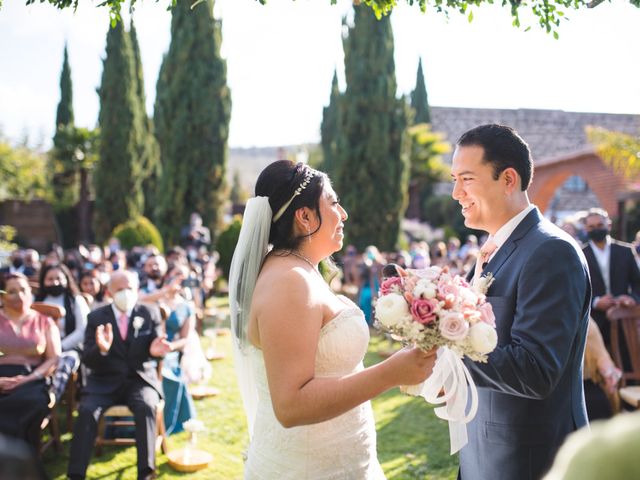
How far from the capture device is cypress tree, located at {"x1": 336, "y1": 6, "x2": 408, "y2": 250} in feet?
75.6

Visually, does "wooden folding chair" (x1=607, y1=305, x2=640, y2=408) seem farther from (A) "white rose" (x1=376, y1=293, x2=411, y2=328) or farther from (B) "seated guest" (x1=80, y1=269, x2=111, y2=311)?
(B) "seated guest" (x1=80, y1=269, x2=111, y2=311)

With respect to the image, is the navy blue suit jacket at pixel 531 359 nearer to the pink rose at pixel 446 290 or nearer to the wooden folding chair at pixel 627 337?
the pink rose at pixel 446 290

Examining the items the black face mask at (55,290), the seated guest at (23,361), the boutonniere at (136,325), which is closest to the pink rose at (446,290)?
the boutonniere at (136,325)

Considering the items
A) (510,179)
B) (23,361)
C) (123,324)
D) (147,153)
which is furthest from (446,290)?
(147,153)

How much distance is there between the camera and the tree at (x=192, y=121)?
77.8ft

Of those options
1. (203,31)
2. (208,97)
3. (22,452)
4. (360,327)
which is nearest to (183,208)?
(208,97)

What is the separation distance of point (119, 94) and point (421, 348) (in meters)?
28.2

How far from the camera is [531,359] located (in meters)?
2.05

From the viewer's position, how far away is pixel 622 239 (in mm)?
21766

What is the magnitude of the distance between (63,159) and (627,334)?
28904mm

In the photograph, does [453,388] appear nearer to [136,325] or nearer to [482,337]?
[482,337]

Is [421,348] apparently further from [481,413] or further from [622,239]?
[622,239]

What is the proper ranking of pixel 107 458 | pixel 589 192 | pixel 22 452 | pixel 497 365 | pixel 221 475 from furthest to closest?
pixel 589 192
pixel 107 458
pixel 221 475
pixel 497 365
pixel 22 452

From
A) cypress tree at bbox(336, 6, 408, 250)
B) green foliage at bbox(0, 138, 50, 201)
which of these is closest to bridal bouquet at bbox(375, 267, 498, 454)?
cypress tree at bbox(336, 6, 408, 250)
